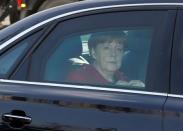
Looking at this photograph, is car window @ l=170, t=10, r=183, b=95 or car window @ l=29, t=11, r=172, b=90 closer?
car window @ l=170, t=10, r=183, b=95

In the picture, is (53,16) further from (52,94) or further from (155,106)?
(155,106)

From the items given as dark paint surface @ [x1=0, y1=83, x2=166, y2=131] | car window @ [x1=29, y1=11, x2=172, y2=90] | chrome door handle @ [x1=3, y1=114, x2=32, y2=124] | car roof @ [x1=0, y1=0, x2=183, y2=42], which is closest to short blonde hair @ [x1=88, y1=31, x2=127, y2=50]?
car window @ [x1=29, y1=11, x2=172, y2=90]

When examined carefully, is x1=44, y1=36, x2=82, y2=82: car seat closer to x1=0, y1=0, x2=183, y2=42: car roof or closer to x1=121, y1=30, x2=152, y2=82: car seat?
x1=0, y1=0, x2=183, y2=42: car roof

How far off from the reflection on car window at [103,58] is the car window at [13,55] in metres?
0.14

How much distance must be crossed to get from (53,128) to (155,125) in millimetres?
518

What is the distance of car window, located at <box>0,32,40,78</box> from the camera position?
307cm

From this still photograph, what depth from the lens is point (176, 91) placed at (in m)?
2.72

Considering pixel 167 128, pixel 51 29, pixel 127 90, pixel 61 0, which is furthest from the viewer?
pixel 61 0

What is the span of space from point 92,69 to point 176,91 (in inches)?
19.6

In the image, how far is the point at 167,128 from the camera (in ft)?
8.68

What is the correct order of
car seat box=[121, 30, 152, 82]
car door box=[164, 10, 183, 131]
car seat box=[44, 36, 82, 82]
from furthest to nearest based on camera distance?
1. car seat box=[44, 36, 82, 82]
2. car seat box=[121, 30, 152, 82]
3. car door box=[164, 10, 183, 131]

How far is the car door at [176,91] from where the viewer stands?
2.65 meters

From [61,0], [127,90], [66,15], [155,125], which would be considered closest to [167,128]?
[155,125]

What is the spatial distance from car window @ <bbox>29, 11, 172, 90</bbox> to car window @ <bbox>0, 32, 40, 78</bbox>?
0.07m
